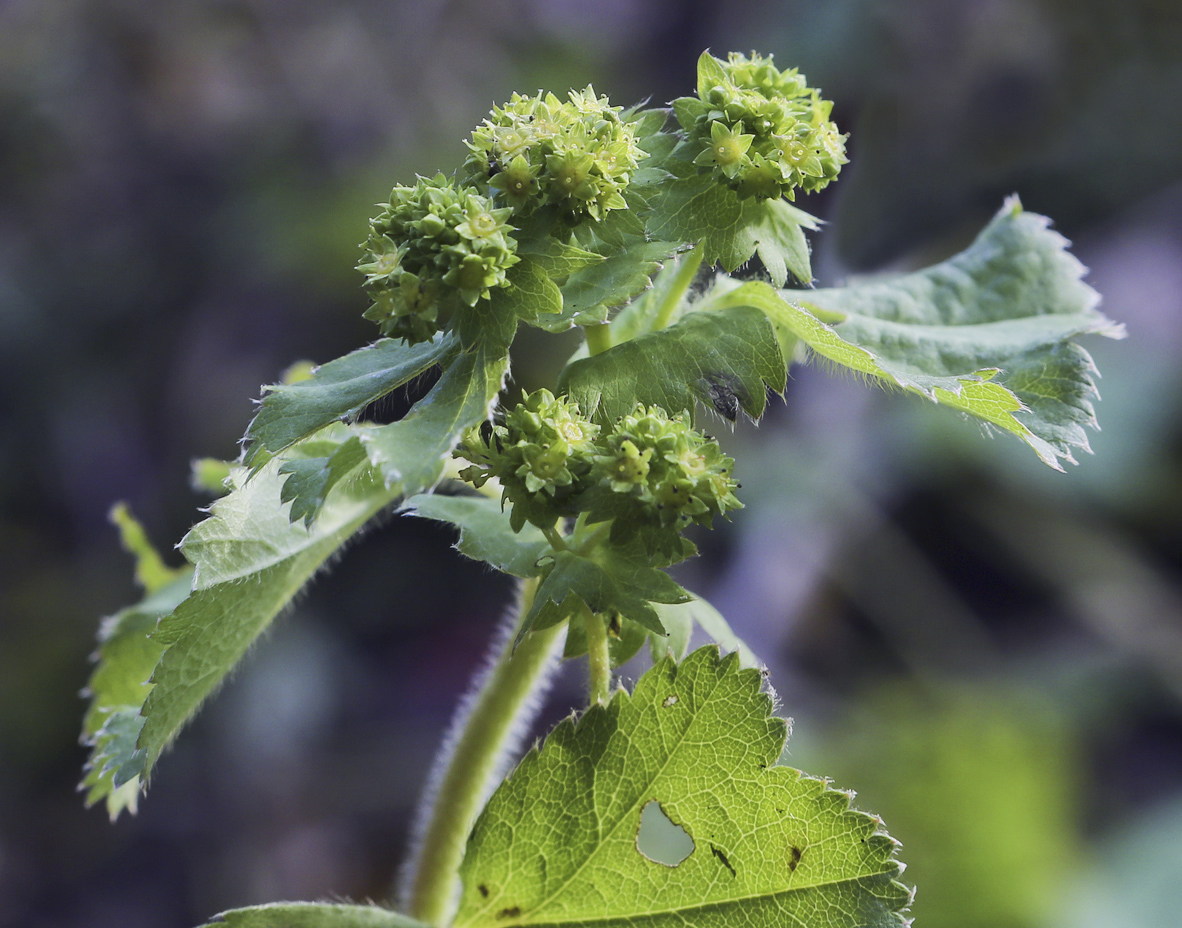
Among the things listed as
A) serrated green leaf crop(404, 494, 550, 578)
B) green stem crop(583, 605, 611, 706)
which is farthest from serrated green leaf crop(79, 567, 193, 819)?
green stem crop(583, 605, 611, 706)

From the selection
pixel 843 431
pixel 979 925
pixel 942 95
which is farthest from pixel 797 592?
pixel 942 95

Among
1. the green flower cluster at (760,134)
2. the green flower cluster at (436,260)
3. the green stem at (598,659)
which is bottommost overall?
the green stem at (598,659)

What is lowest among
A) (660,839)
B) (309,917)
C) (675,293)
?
(660,839)

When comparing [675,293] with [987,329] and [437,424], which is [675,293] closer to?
[437,424]

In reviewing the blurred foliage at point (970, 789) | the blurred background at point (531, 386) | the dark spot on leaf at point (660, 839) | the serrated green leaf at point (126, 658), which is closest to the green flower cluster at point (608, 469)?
the serrated green leaf at point (126, 658)

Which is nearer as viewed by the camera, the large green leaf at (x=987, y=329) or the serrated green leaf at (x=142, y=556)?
the large green leaf at (x=987, y=329)

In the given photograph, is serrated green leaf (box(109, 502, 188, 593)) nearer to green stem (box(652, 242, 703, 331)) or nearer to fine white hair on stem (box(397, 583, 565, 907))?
fine white hair on stem (box(397, 583, 565, 907))

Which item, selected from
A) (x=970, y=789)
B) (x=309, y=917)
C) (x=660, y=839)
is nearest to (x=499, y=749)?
(x=309, y=917)

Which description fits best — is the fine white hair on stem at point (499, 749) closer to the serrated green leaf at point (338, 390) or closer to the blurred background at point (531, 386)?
the serrated green leaf at point (338, 390)
